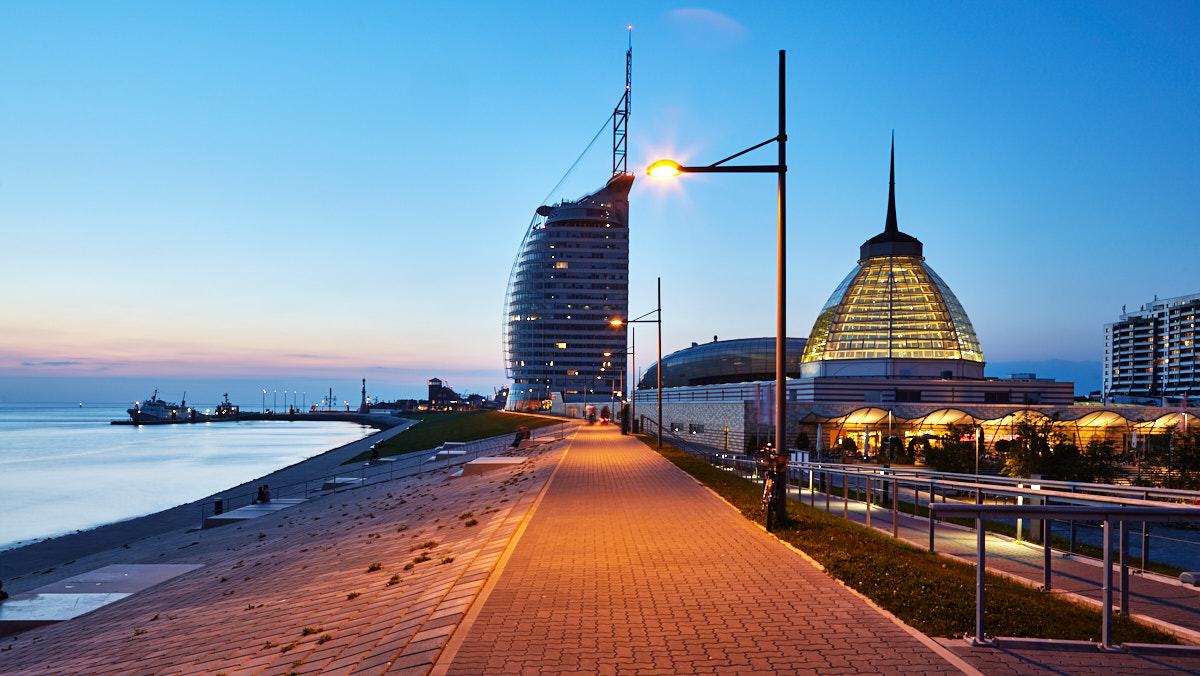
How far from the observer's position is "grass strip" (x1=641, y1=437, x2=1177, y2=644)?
6441 millimetres

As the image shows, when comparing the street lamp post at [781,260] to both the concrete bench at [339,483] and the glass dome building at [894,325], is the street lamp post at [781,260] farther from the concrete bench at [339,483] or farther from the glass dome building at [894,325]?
the glass dome building at [894,325]

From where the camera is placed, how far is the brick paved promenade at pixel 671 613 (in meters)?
5.71

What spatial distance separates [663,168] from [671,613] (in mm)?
6728

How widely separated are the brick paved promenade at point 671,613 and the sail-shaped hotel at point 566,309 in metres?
179

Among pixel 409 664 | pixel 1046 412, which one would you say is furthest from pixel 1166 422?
pixel 409 664

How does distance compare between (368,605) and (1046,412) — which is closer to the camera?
(368,605)

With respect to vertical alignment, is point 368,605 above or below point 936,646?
below

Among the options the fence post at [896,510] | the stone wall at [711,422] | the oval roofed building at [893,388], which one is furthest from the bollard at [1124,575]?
the stone wall at [711,422]

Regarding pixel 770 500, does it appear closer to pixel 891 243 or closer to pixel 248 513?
pixel 248 513

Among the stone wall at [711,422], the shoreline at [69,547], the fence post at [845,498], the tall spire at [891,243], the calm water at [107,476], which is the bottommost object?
the calm water at [107,476]

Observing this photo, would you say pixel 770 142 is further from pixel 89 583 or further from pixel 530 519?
pixel 89 583

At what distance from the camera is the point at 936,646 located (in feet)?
19.8

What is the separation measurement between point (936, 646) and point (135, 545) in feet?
102

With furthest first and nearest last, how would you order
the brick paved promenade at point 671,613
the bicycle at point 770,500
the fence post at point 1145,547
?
the bicycle at point 770,500 < the fence post at point 1145,547 < the brick paved promenade at point 671,613
